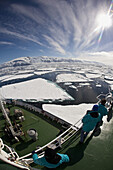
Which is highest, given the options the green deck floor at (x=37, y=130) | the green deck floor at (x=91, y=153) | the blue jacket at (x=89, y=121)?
the blue jacket at (x=89, y=121)

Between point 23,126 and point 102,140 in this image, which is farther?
point 23,126

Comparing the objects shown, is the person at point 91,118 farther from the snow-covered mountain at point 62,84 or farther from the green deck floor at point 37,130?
the snow-covered mountain at point 62,84

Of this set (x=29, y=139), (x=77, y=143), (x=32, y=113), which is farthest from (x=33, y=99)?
(x=77, y=143)

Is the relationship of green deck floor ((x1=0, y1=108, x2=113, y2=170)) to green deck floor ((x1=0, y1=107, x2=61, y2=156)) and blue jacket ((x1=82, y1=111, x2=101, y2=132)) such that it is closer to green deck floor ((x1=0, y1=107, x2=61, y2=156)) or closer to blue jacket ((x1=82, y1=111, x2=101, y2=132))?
blue jacket ((x1=82, y1=111, x2=101, y2=132))

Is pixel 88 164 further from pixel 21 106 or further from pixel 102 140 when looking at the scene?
pixel 21 106

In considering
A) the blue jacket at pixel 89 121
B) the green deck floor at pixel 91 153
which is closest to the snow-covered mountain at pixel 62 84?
the green deck floor at pixel 91 153

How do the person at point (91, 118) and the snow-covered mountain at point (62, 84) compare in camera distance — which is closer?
the person at point (91, 118)

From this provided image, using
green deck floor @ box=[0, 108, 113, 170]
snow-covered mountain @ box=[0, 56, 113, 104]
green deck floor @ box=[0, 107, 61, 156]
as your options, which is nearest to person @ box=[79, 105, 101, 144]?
green deck floor @ box=[0, 108, 113, 170]

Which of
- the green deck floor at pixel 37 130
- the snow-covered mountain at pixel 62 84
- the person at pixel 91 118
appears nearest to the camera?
the person at pixel 91 118

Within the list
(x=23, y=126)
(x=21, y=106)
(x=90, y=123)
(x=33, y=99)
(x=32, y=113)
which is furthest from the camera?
(x=33, y=99)

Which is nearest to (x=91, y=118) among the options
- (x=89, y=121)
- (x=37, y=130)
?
(x=89, y=121)
